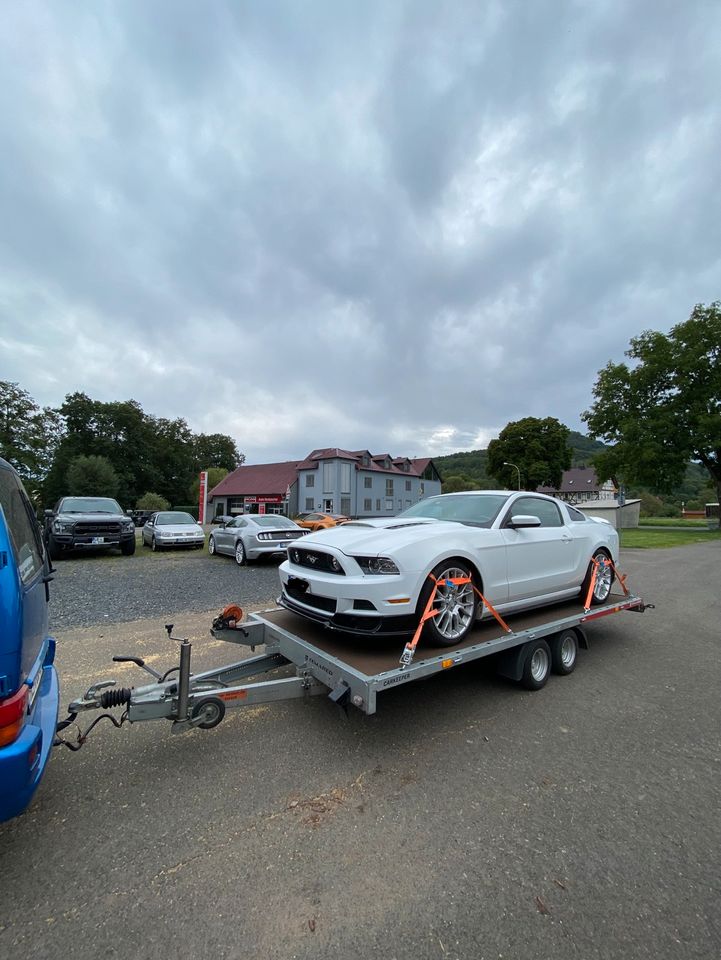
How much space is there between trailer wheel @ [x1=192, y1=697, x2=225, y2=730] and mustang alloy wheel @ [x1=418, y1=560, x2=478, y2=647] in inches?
59.2

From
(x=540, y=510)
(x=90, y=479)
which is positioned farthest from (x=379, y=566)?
(x=90, y=479)

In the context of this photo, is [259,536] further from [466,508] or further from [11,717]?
[11,717]

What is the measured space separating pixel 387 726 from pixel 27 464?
4332cm

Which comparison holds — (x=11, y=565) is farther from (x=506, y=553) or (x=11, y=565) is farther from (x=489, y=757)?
(x=506, y=553)

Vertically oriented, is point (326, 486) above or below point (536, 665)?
above

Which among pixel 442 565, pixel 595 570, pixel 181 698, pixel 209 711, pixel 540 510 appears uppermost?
pixel 540 510

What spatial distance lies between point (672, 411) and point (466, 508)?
3256 centimetres

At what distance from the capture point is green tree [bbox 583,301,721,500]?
28750mm

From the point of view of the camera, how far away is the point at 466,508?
4.54m

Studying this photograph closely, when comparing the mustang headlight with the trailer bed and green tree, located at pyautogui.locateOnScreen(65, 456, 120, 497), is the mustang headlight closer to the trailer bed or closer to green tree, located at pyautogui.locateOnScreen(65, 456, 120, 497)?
the trailer bed

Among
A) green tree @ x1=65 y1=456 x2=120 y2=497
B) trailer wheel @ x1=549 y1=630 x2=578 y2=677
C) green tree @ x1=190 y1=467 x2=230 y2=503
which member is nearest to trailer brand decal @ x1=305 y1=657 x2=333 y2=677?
trailer wheel @ x1=549 y1=630 x2=578 y2=677

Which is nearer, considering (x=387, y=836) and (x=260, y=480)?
(x=387, y=836)

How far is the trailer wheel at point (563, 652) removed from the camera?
14.1 ft

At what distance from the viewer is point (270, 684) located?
2.83 m
